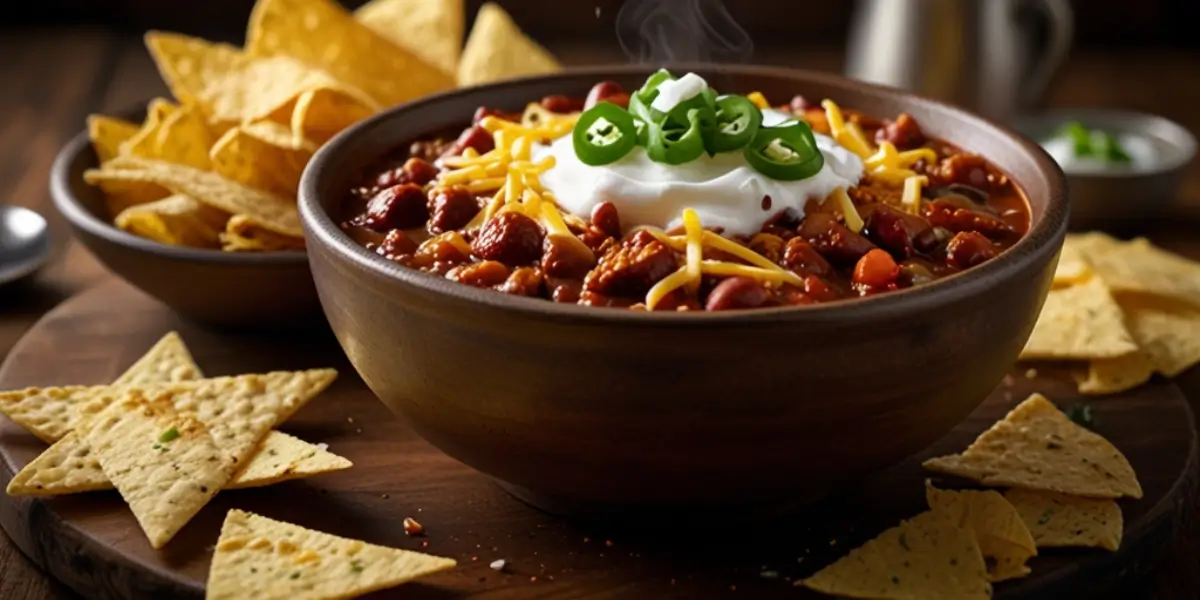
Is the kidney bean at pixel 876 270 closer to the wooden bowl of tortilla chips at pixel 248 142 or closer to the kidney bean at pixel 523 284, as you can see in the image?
the kidney bean at pixel 523 284

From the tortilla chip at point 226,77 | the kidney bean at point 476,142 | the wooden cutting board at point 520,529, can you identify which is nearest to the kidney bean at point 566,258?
the wooden cutting board at point 520,529

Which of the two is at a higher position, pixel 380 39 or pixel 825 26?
pixel 380 39

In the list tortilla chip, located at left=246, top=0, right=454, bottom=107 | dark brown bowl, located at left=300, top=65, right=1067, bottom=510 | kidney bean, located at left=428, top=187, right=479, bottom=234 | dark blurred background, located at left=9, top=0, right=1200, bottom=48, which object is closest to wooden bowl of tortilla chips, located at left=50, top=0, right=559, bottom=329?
tortilla chip, located at left=246, top=0, right=454, bottom=107

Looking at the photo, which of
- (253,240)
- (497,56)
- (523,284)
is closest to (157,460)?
(523,284)

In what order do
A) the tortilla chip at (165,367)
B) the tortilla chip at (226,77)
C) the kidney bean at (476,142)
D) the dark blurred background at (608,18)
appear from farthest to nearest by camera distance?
the dark blurred background at (608,18) → the tortilla chip at (226,77) → the tortilla chip at (165,367) → the kidney bean at (476,142)

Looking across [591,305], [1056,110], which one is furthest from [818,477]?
[1056,110]

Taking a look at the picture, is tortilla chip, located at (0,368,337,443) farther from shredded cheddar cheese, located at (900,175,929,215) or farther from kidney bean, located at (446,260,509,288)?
shredded cheddar cheese, located at (900,175,929,215)

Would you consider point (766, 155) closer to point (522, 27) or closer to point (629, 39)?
point (629, 39)
